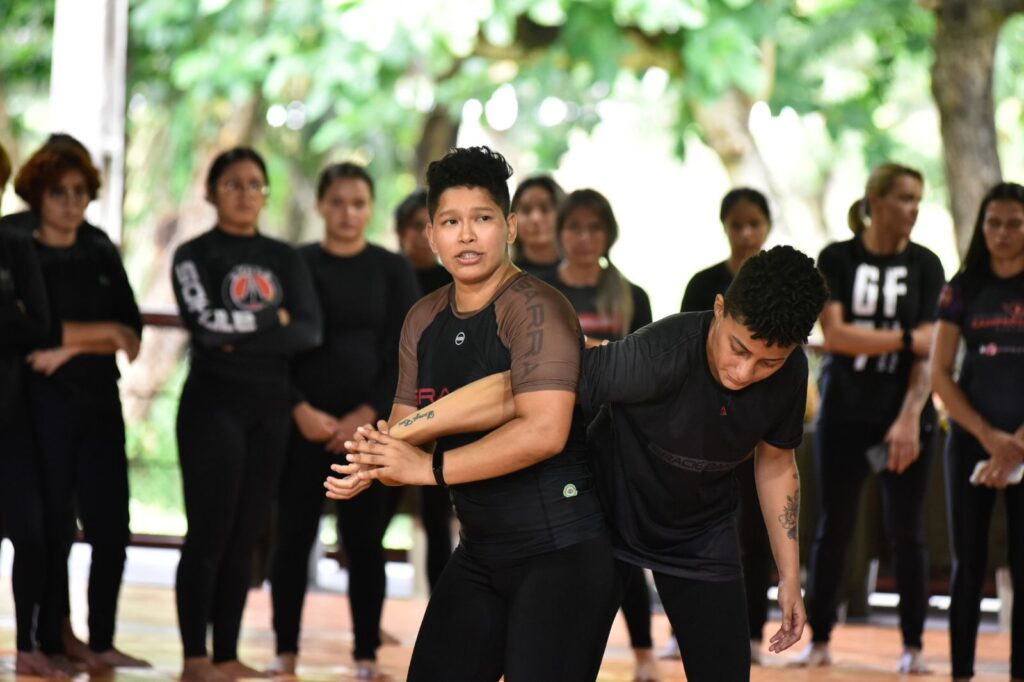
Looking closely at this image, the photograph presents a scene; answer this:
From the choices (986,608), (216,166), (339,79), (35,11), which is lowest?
(986,608)

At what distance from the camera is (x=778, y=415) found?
3.04 metres

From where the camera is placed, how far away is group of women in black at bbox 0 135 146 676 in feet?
16.1

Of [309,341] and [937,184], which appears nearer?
[309,341]

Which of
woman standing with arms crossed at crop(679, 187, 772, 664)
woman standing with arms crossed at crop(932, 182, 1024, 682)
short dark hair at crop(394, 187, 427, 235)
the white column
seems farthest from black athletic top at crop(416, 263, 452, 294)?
the white column

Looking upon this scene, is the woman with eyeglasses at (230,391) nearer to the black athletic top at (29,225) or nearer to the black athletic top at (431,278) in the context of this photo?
the black athletic top at (29,225)

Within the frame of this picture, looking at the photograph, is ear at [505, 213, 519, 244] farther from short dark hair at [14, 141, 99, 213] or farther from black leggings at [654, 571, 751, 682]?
short dark hair at [14, 141, 99, 213]

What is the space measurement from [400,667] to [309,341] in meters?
1.26

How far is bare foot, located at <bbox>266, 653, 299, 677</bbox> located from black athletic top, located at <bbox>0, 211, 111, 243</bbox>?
5.18 ft

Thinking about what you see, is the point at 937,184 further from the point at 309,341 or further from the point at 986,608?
the point at 309,341

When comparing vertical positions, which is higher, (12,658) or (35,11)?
(35,11)

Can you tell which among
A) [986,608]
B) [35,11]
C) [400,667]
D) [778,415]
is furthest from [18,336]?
[35,11]

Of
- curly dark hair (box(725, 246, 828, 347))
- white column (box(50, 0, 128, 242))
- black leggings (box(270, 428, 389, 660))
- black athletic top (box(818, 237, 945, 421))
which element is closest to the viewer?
curly dark hair (box(725, 246, 828, 347))

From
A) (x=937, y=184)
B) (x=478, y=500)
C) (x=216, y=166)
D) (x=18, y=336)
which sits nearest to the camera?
(x=478, y=500)

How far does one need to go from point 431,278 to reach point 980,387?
2181 mm
